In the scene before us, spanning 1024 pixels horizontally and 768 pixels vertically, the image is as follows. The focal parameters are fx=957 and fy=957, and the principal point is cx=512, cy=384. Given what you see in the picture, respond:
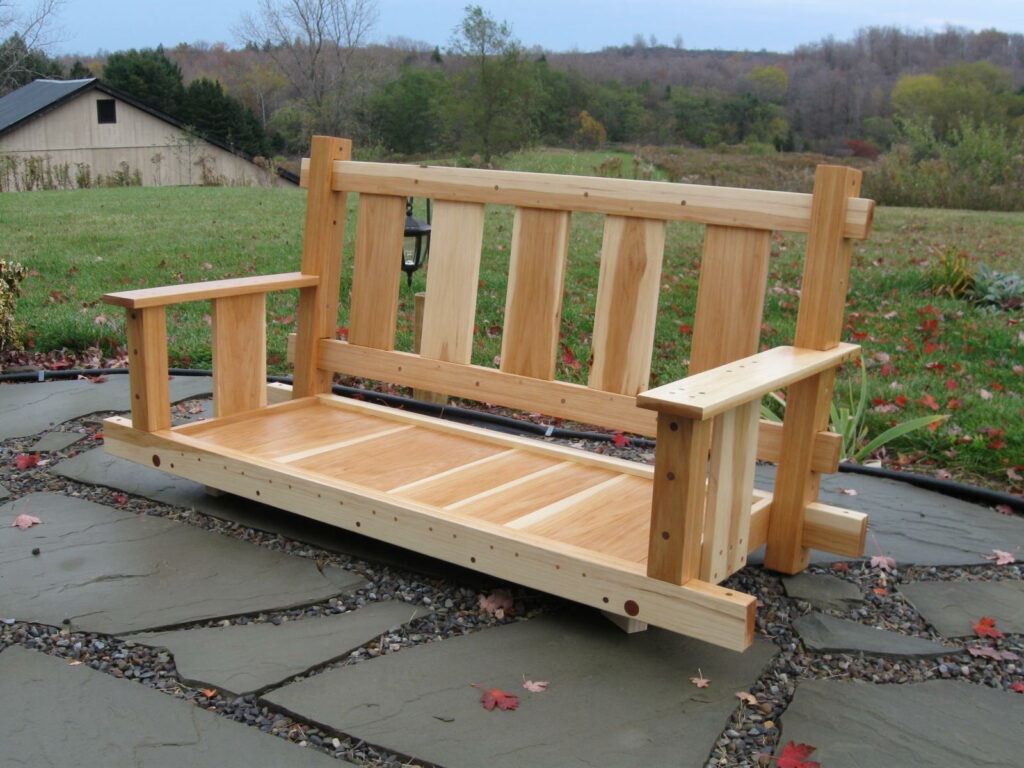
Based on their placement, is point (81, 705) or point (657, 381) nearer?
point (81, 705)

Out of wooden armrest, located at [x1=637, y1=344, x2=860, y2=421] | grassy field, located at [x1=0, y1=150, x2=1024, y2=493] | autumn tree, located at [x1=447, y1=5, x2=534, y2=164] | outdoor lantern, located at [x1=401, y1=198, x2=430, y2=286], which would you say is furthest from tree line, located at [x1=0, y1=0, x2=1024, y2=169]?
wooden armrest, located at [x1=637, y1=344, x2=860, y2=421]

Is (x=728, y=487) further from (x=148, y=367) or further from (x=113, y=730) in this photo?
(x=148, y=367)

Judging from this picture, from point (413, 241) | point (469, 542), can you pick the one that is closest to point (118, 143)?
point (413, 241)

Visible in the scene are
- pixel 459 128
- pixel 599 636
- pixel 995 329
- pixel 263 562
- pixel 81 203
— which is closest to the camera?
pixel 599 636

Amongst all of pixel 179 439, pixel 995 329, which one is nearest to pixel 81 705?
pixel 179 439

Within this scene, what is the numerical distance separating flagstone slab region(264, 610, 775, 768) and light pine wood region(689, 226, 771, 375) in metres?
0.82

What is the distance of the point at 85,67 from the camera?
1684 inches

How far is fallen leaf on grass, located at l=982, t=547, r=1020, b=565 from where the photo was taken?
9.56ft

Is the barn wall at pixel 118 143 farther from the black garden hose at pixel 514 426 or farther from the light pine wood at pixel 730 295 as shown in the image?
the light pine wood at pixel 730 295

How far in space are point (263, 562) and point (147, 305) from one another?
88 cm

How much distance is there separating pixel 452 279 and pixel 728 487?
1383mm

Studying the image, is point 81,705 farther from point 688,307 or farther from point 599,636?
point 688,307

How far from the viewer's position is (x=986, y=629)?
2479 mm

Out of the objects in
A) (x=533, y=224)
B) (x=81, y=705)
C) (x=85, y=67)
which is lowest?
(x=81, y=705)
